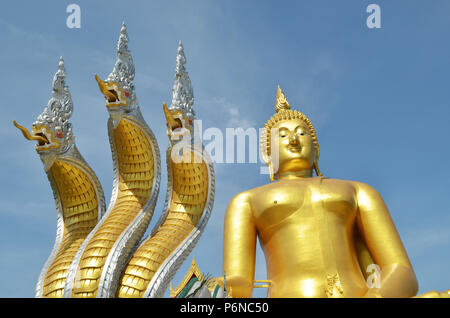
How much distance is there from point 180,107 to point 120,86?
3.23ft

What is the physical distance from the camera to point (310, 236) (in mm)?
5133

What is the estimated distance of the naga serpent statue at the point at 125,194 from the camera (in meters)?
7.45

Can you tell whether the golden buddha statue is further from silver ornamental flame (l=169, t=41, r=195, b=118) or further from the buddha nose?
silver ornamental flame (l=169, t=41, r=195, b=118)

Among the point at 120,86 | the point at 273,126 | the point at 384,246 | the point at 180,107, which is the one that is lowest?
the point at 384,246

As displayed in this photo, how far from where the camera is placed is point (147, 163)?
854 cm

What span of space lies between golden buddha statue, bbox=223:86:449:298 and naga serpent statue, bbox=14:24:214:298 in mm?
2571

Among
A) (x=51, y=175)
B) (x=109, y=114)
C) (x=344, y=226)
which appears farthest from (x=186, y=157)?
(x=344, y=226)

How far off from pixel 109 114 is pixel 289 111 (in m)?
3.20

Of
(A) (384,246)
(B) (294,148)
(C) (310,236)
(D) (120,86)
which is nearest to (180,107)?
(D) (120,86)

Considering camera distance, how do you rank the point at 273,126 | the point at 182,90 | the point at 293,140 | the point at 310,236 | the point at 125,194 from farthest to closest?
the point at 125,194
the point at 182,90
the point at 273,126
the point at 293,140
the point at 310,236

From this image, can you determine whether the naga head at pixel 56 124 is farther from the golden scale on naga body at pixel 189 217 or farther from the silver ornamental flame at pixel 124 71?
the silver ornamental flame at pixel 124 71

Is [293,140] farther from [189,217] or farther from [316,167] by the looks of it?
[189,217]

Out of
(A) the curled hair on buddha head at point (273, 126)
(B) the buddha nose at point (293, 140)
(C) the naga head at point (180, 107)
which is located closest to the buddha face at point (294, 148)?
(B) the buddha nose at point (293, 140)
